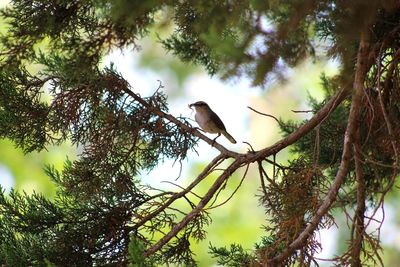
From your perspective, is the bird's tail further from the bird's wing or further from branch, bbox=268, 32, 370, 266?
branch, bbox=268, 32, 370, 266

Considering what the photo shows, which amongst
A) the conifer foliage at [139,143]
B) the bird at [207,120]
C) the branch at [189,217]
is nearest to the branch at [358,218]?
the conifer foliage at [139,143]

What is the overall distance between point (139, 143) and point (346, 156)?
2.76ft

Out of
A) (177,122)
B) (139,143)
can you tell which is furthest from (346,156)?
(139,143)

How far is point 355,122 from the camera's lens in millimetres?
1888

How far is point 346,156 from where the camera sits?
190 centimetres

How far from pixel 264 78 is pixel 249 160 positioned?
0.74 meters

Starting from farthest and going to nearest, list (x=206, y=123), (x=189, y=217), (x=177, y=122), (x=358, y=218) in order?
(x=206, y=123) < (x=177, y=122) < (x=189, y=217) < (x=358, y=218)

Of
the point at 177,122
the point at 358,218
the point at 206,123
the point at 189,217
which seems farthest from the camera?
the point at 206,123

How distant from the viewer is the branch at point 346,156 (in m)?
1.81

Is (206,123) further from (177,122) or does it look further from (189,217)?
(189,217)

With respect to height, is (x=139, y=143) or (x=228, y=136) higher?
(x=228, y=136)

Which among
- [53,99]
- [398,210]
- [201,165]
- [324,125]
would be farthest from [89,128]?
[398,210]

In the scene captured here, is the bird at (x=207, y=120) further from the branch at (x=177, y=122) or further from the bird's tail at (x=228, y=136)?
the branch at (x=177, y=122)

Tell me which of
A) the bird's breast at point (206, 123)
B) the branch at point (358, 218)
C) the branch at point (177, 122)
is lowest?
the branch at point (358, 218)
